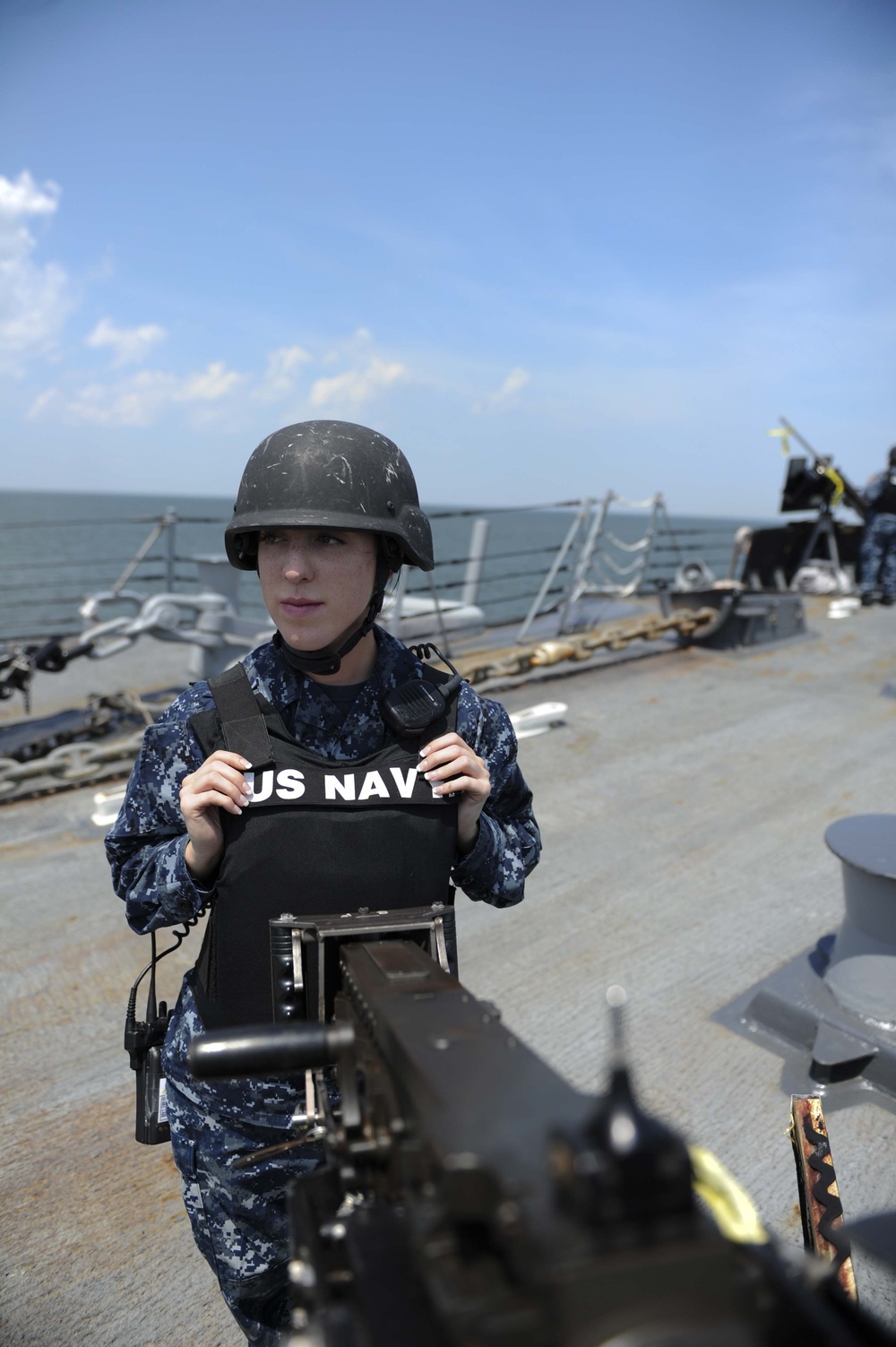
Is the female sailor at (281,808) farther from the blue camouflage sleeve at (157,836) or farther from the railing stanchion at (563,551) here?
the railing stanchion at (563,551)

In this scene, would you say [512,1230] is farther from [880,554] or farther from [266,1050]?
[880,554]

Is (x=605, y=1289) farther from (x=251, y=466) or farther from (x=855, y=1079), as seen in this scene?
(x=855, y=1079)

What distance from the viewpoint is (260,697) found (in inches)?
65.3

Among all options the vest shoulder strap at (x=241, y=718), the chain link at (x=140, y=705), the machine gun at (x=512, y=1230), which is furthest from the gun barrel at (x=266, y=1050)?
the chain link at (x=140, y=705)

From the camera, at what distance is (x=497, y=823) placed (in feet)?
5.94

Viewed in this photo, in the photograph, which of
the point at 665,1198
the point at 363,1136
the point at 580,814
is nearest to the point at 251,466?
the point at 363,1136

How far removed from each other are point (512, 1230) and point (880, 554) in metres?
12.5

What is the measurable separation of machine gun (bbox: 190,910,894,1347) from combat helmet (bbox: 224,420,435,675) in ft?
2.79

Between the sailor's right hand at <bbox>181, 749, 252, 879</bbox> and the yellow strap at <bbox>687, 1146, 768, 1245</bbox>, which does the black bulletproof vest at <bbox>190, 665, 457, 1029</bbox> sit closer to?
the sailor's right hand at <bbox>181, 749, 252, 879</bbox>

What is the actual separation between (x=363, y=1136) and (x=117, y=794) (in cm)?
416

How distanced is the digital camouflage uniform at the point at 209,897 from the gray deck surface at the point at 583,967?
1.72ft

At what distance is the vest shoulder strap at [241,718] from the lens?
1.56 meters

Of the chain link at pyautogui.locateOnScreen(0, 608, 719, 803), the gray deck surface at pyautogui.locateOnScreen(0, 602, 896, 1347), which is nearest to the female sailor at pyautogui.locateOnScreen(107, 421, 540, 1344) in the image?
the gray deck surface at pyautogui.locateOnScreen(0, 602, 896, 1347)

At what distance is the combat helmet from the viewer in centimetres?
162
